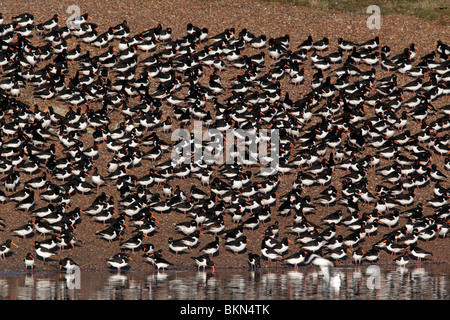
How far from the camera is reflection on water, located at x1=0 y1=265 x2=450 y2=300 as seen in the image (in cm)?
2992

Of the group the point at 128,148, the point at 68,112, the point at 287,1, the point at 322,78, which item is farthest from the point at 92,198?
the point at 287,1

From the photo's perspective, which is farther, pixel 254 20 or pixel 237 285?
pixel 254 20

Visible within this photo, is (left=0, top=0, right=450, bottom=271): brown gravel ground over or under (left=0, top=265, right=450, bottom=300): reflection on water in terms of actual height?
over

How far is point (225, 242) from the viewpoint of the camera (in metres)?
38.5

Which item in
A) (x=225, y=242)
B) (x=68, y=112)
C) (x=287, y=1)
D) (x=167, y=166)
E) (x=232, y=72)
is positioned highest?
(x=287, y=1)

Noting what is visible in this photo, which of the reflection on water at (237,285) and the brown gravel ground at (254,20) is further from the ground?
the brown gravel ground at (254,20)

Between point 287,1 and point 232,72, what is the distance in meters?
10.9

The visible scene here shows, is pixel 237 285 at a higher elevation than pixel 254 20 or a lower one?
lower

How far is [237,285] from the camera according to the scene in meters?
32.4

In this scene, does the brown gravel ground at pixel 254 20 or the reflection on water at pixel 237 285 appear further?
the brown gravel ground at pixel 254 20

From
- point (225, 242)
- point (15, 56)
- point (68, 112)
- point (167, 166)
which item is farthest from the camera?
point (15, 56)

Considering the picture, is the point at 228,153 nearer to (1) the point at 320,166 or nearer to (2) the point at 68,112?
(1) the point at 320,166

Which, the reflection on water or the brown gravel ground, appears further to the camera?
the brown gravel ground

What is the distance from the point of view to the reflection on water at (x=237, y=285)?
29.9 meters
